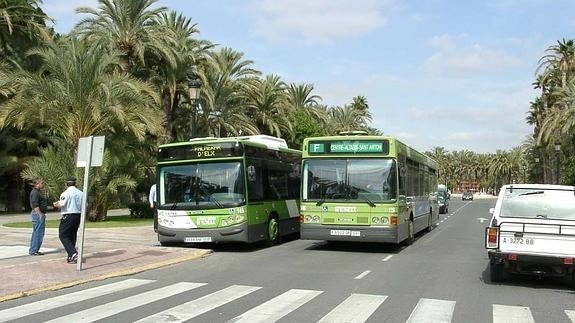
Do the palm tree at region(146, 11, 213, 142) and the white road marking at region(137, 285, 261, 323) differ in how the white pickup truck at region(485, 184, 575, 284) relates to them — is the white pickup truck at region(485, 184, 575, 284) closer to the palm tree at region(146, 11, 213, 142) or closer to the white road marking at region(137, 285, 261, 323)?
the white road marking at region(137, 285, 261, 323)

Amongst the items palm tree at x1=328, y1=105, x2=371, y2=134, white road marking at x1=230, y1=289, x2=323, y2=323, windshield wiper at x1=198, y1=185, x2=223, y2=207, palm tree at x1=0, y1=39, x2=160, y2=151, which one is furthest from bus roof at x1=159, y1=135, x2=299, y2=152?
palm tree at x1=328, y1=105, x2=371, y2=134

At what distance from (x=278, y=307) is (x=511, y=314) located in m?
3.25

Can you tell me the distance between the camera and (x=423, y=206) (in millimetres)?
22203

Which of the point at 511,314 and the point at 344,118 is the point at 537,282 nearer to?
the point at 511,314

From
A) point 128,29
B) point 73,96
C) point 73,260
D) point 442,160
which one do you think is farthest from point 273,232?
point 442,160

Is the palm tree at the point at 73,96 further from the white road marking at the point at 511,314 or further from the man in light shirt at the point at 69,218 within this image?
the white road marking at the point at 511,314

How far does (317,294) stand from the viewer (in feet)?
32.9

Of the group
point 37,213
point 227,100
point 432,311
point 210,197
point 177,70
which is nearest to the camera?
point 432,311

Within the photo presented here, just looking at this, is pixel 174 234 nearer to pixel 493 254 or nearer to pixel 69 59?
pixel 493 254

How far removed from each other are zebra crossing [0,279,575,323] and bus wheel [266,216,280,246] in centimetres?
752

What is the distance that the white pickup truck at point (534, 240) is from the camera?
10.6m

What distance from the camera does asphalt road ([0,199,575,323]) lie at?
8.38m

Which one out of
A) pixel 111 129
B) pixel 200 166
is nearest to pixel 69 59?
pixel 111 129

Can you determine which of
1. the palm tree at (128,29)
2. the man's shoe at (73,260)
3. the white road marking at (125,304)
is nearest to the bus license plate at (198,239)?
the man's shoe at (73,260)
